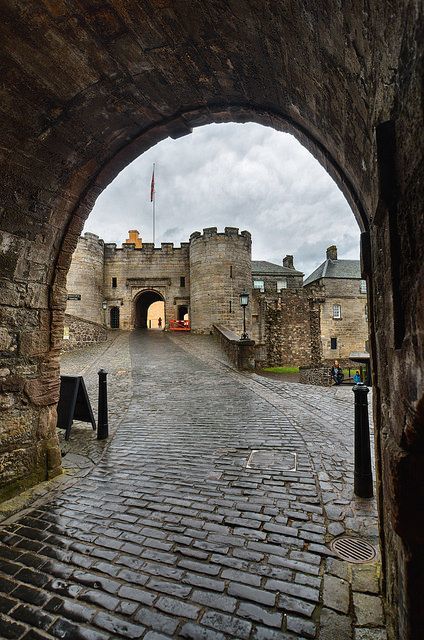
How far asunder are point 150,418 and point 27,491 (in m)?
3.11

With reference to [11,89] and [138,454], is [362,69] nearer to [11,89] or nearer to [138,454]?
[11,89]

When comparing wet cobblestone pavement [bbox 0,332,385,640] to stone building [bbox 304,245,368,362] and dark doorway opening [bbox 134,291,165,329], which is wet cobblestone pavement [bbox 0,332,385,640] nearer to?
dark doorway opening [bbox 134,291,165,329]

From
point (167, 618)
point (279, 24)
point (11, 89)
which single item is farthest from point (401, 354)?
point (11, 89)

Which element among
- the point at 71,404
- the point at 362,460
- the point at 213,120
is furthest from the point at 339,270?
the point at 362,460

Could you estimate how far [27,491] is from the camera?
3768 mm

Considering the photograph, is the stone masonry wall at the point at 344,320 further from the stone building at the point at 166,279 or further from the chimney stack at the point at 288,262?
the chimney stack at the point at 288,262

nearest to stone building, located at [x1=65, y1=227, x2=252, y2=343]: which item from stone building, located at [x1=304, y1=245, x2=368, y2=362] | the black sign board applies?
stone building, located at [x1=304, y1=245, x2=368, y2=362]

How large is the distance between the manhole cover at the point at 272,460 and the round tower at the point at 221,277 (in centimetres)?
2142

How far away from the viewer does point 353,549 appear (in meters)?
2.61

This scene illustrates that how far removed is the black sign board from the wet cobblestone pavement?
332 millimetres

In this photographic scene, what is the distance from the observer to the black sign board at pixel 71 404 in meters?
5.42

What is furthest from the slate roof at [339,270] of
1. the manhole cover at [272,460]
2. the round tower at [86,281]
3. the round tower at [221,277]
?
the manhole cover at [272,460]

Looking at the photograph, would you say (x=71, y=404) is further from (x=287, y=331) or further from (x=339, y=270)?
(x=339, y=270)

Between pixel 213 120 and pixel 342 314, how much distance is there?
32431mm
